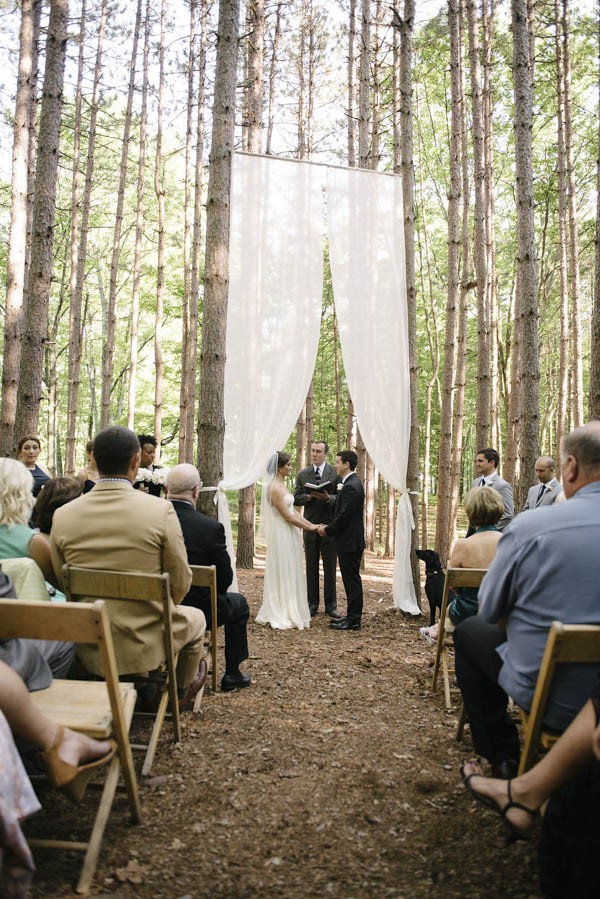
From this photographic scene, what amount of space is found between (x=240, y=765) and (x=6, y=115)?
18.6 meters

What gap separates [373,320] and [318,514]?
7.32 ft

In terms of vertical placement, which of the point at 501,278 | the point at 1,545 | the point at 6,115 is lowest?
the point at 1,545

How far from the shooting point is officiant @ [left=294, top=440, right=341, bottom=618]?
7375 millimetres

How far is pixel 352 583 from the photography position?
268 inches

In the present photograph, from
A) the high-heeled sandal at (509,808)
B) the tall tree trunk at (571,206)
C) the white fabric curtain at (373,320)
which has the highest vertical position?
the tall tree trunk at (571,206)

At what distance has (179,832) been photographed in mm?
2650

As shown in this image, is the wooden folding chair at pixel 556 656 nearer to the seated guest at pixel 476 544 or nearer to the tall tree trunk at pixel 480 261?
the seated guest at pixel 476 544

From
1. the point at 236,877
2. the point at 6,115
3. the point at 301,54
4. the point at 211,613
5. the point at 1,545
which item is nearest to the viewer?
the point at 236,877

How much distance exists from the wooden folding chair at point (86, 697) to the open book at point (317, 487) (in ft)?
16.0

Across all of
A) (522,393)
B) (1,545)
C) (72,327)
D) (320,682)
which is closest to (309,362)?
(522,393)

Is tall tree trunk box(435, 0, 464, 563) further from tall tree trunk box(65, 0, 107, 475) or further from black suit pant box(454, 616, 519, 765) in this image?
black suit pant box(454, 616, 519, 765)

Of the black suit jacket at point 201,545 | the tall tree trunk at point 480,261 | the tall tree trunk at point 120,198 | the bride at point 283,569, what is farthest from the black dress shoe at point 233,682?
the tall tree trunk at point 120,198

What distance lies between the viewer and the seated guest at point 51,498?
12.0 feet

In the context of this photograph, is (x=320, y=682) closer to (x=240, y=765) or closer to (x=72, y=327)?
(x=240, y=765)
